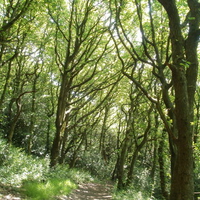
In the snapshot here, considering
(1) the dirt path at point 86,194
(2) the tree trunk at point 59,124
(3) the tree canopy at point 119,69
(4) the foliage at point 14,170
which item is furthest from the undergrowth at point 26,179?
(3) the tree canopy at point 119,69

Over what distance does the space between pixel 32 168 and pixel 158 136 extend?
A: 23.0 feet

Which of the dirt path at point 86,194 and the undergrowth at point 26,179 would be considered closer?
the undergrowth at point 26,179


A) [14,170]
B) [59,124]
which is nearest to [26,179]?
[14,170]

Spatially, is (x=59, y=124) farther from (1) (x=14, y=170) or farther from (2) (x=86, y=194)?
(2) (x=86, y=194)

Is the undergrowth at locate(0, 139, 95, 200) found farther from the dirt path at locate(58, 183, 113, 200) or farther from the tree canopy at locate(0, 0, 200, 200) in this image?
the tree canopy at locate(0, 0, 200, 200)

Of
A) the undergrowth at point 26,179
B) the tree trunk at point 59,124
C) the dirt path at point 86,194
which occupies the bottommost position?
the dirt path at point 86,194

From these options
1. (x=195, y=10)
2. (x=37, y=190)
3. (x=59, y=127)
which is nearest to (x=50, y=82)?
(x=59, y=127)

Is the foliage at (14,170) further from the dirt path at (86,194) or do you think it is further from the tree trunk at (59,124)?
the dirt path at (86,194)

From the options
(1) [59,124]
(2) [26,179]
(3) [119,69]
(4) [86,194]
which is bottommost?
(4) [86,194]

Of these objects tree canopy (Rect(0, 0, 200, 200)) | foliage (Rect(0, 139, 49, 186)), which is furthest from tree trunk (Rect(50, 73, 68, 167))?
foliage (Rect(0, 139, 49, 186))

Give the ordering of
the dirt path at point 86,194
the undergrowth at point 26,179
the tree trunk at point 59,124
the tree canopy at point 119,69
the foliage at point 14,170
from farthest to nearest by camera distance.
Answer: the tree trunk at point 59,124, the dirt path at point 86,194, the foliage at point 14,170, the undergrowth at point 26,179, the tree canopy at point 119,69

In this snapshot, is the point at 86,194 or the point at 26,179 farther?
the point at 86,194

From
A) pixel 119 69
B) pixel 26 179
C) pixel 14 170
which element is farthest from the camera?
pixel 119 69

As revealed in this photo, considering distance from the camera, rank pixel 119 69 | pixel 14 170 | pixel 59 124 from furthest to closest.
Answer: pixel 119 69
pixel 59 124
pixel 14 170
